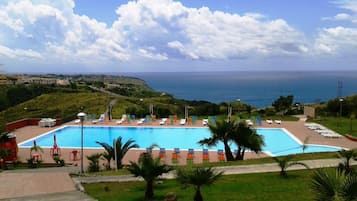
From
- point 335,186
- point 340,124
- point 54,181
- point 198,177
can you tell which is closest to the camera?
point 335,186

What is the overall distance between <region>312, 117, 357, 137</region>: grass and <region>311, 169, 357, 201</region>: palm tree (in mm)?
19074

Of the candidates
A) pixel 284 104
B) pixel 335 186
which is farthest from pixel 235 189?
pixel 284 104

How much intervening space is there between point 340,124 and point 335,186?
23024 mm

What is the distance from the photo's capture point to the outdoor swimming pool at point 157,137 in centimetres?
2129

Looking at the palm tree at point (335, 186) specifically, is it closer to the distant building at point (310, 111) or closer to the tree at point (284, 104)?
the distant building at point (310, 111)

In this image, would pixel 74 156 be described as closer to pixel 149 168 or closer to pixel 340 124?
pixel 149 168

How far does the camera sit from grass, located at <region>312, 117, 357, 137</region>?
23578 millimetres

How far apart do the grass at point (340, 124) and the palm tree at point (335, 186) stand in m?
19.1

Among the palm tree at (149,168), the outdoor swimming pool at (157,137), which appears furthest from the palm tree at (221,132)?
the palm tree at (149,168)

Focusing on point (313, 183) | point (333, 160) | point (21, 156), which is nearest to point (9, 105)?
point (21, 156)

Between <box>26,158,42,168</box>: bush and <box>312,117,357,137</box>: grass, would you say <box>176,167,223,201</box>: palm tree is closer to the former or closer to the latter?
<box>26,158,42,168</box>: bush

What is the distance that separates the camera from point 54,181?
40.3 feet

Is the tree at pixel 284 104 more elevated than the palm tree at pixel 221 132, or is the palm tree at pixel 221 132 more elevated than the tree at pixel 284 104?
the tree at pixel 284 104

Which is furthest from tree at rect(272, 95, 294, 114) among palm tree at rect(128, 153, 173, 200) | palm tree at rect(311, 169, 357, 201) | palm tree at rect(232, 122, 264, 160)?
palm tree at rect(311, 169, 357, 201)
